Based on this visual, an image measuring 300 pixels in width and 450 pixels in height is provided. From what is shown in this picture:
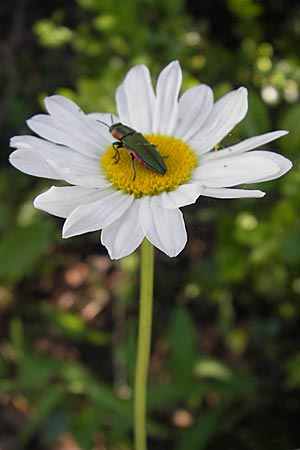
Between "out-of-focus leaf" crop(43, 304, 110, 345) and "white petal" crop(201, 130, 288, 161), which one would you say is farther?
"out-of-focus leaf" crop(43, 304, 110, 345)

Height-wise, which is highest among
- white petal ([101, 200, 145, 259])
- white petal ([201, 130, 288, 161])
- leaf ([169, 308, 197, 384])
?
white petal ([201, 130, 288, 161])

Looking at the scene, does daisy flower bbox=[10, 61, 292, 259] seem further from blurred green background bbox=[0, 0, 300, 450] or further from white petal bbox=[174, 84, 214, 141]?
blurred green background bbox=[0, 0, 300, 450]

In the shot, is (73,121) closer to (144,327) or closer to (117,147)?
(117,147)

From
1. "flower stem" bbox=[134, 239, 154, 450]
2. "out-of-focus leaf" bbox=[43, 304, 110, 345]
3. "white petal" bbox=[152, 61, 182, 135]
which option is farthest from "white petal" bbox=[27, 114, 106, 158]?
"out-of-focus leaf" bbox=[43, 304, 110, 345]

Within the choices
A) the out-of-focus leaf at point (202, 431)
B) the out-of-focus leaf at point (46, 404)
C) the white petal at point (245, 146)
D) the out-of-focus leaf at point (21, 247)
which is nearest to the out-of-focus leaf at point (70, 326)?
the out-of-focus leaf at point (21, 247)

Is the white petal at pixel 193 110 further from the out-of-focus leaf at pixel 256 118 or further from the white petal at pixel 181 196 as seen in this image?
the out-of-focus leaf at pixel 256 118

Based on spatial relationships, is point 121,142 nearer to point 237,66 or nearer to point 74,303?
point 237,66

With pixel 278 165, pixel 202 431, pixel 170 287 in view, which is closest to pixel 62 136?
pixel 278 165
